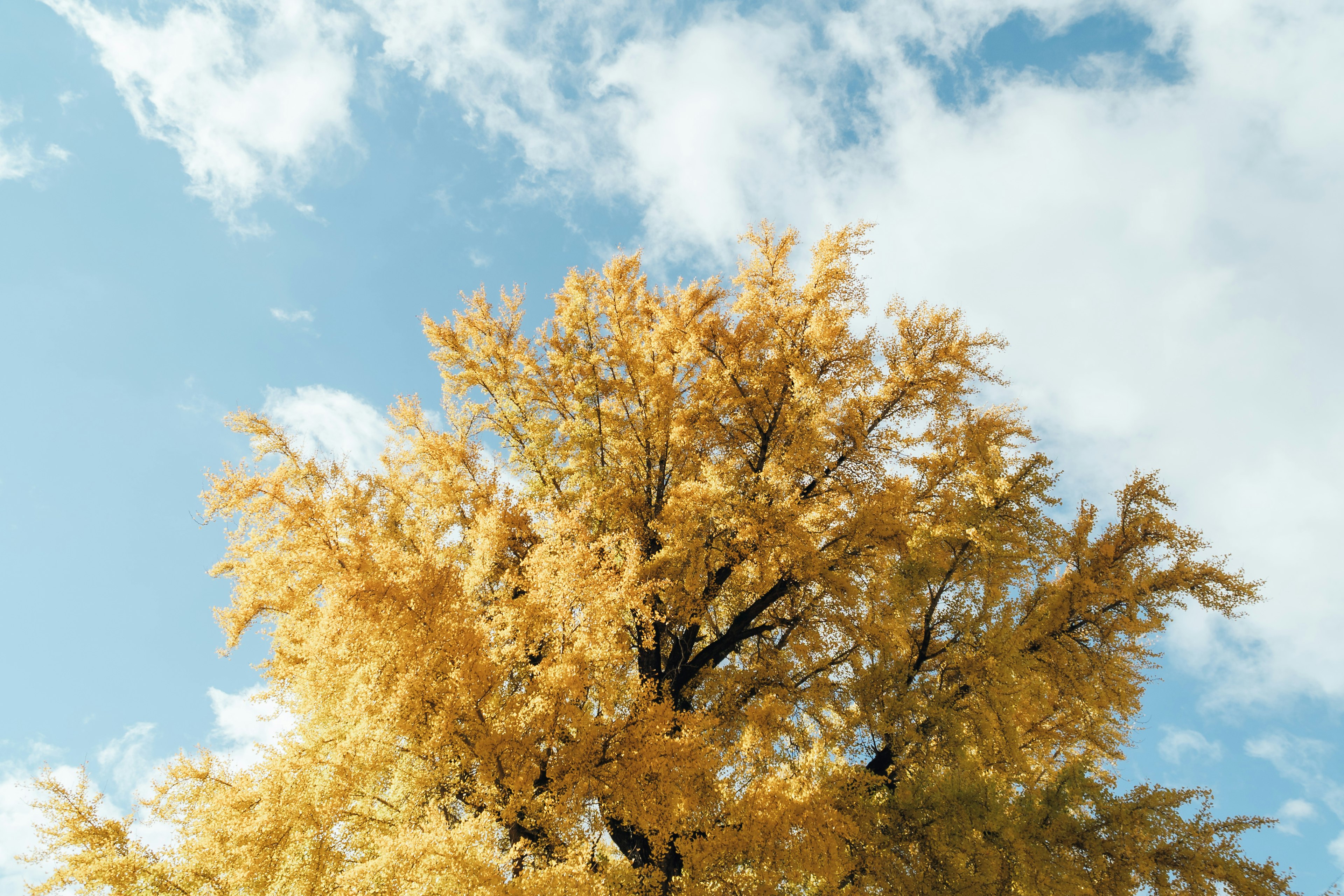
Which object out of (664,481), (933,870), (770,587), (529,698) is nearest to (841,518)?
(770,587)

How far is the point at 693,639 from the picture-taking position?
10078 millimetres

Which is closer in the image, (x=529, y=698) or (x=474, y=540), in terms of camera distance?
(x=529, y=698)

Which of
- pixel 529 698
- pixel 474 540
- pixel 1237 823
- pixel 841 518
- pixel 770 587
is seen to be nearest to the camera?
pixel 529 698

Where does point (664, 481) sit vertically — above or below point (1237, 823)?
above

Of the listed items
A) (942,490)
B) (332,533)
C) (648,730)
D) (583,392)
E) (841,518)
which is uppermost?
(583,392)

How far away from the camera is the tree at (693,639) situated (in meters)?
5.89

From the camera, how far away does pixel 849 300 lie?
900cm

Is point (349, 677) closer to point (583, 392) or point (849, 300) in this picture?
point (583, 392)

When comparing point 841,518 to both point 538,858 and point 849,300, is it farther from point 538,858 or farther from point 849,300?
point 538,858

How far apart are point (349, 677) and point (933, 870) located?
24.1 ft

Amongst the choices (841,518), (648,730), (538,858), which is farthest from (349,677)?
(841,518)

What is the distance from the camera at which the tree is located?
589 cm

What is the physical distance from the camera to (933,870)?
7.11 meters

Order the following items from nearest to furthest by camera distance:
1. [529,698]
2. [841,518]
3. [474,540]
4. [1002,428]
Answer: [529,698] < [474,540] < [841,518] < [1002,428]
